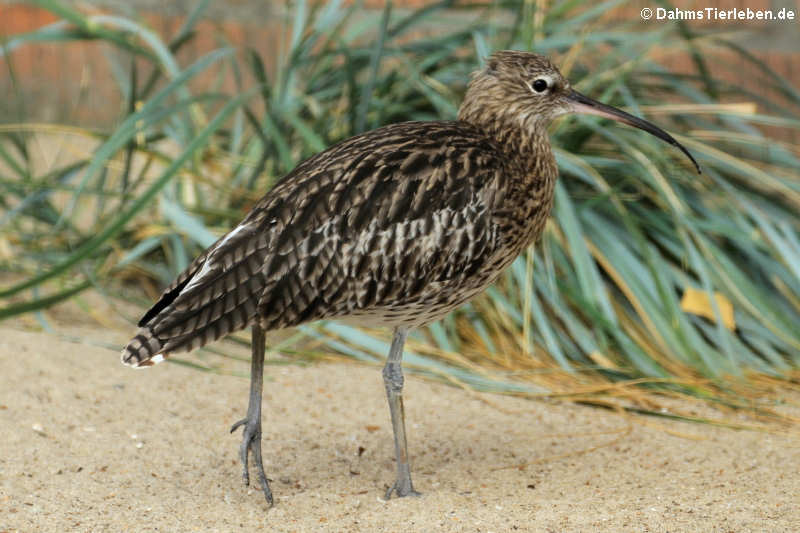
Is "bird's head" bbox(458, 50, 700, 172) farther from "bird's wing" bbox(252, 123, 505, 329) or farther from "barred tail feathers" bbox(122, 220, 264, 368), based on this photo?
"barred tail feathers" bbox(122, 220, 264, 368)

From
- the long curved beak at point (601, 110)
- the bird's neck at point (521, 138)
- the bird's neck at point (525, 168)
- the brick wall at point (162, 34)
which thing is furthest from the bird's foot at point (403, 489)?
the brick wall at point (162, 34)

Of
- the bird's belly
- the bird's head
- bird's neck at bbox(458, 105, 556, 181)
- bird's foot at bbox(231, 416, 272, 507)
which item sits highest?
the bird's head

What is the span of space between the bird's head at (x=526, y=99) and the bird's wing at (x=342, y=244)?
302 millimetres

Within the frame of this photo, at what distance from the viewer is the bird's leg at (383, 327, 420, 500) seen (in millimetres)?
3520

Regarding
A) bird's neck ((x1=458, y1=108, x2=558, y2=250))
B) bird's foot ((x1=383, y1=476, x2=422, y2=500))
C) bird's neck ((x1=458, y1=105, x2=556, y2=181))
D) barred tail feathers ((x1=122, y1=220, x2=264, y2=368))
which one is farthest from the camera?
bird's neck ((x1=458, y1=105, x2=556, y2=181))

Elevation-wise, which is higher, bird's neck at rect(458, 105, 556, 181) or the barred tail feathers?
bird's neck at rect(458, 105, 556, 181)

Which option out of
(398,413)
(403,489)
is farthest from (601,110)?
(403,489)

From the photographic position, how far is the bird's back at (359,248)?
3314mm

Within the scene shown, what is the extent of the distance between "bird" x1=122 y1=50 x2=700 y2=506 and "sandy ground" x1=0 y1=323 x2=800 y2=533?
23 cm

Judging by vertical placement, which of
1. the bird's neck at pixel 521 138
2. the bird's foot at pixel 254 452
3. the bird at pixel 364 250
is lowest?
the bird's foot at pixel 254 452

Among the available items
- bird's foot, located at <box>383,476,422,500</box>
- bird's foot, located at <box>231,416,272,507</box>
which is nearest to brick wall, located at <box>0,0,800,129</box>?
bird's foot, located at <box>231,416,272,507</box>

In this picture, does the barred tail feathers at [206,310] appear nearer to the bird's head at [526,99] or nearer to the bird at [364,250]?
the bird at [364,250]

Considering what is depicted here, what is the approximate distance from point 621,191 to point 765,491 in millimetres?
2230

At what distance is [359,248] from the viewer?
3.43 m
